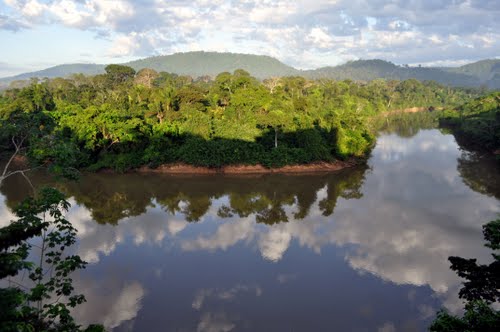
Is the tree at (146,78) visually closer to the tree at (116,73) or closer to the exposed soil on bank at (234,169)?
the tree at (116,73)

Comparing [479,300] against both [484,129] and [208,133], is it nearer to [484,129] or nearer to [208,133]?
[208,133]

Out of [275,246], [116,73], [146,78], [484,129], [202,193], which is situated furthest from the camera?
[116,73]

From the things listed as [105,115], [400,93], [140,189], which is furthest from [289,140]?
Answer: [400,93]

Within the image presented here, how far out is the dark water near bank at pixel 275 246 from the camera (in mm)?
13695

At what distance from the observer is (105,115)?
1385 inches

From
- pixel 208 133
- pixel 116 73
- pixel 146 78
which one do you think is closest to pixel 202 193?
pixel 208 133

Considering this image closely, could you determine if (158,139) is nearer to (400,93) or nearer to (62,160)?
(62,160)

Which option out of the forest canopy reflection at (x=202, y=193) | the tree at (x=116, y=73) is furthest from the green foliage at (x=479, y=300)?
the tree at (x=116, y=73)

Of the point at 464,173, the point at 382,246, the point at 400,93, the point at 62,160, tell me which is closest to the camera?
the point at 62,160

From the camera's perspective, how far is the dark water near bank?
13.7 m

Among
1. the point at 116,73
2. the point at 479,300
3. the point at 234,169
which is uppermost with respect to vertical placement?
the point at 116,73

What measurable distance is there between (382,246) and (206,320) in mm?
10848

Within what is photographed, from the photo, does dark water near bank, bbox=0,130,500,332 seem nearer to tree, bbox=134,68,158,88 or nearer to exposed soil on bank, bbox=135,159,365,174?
exposed soil on bank, bbox=135,159,365,174

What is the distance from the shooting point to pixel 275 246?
771 inches
